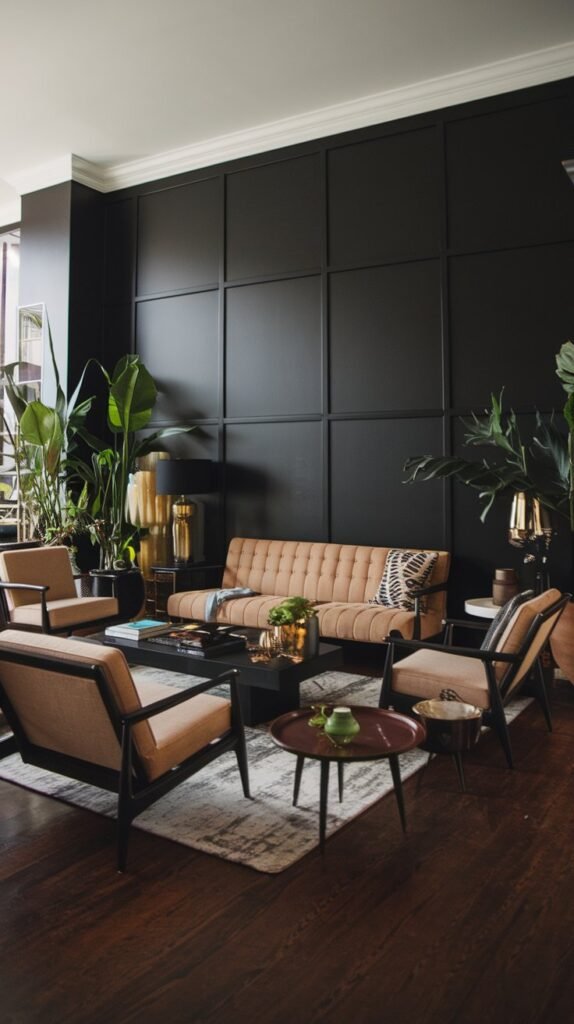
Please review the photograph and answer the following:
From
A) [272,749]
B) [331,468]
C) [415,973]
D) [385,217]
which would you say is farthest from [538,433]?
[415,973]

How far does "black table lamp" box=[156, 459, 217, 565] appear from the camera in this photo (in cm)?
577

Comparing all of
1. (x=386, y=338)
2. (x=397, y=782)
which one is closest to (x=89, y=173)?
(x=386, y=338)

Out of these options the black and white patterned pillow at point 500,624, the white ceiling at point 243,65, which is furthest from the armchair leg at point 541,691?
the white ceiling at point 243,65

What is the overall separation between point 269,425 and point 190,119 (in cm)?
242

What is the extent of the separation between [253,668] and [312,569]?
2.08m

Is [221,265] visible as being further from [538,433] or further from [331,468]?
[538,433]

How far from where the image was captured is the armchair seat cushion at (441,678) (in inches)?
124

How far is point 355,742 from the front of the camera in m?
2.54

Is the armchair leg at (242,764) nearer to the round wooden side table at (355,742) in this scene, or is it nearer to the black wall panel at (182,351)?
the round wooden side table at (355,742)

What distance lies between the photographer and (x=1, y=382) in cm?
745

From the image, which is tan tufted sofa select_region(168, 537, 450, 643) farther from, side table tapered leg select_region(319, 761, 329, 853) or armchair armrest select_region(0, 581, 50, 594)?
side table tapered leg select_region(319, 761, 329, 853)

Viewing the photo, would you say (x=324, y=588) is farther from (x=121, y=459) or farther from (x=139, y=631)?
(x=121, y=459)

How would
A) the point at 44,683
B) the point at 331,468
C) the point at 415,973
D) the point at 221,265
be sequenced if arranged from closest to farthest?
the point at 415,973 < the point at 44,683 < the point at 331,468 < the point at 221,265

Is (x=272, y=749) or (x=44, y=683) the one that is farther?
(x=272, y=749)
